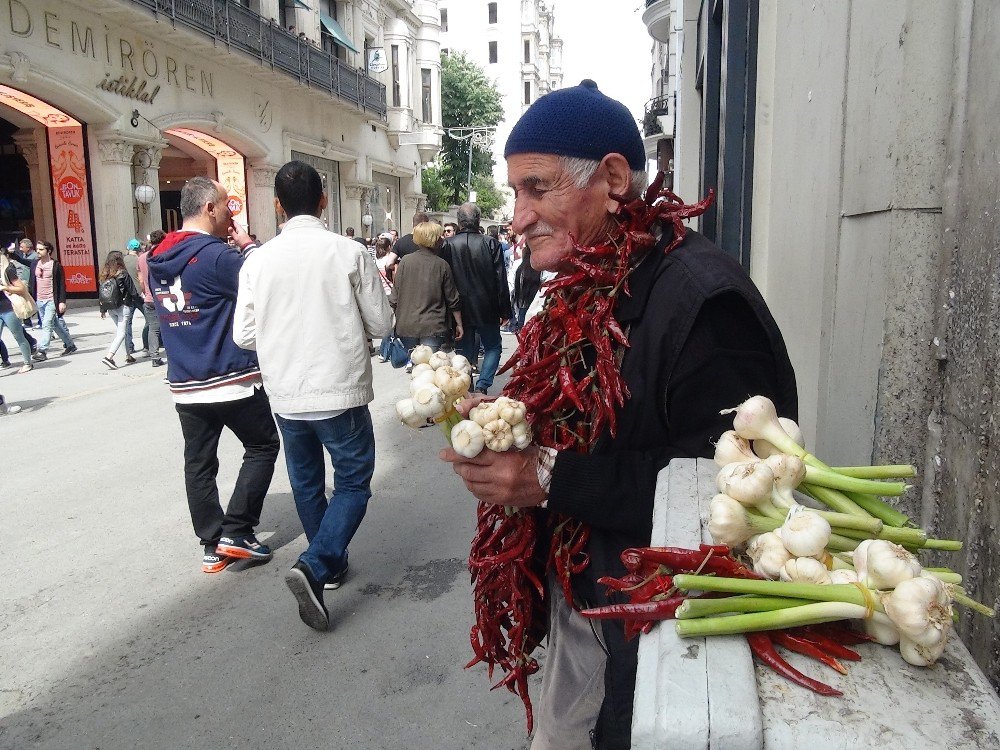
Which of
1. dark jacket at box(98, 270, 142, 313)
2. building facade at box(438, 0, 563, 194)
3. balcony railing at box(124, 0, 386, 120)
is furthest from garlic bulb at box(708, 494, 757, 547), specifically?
building facade at box(438, 0, 563, 194)

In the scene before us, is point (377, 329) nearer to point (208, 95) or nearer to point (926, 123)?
point (926, 123)

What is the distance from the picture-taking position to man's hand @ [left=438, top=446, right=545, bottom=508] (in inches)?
66.6

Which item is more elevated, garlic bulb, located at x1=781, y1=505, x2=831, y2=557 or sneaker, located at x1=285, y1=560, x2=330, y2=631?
garlic bulb, located at x1=781, y1=505, x2=831, y2=557

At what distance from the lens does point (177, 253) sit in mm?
4254

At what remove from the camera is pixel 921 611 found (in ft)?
2.94

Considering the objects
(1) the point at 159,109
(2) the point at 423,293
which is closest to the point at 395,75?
(1) the point at 159,109

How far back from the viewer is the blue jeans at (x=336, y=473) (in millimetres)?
3879

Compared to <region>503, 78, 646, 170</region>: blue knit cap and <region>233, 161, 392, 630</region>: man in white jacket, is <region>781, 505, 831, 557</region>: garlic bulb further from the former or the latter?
<region>233, 161, 392, 630</region>: man in white jacket

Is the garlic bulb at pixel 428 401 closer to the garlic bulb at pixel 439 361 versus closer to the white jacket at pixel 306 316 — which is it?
the garlic bulb at pixel 439 361

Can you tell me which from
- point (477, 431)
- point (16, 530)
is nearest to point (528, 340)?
point (477, 431)

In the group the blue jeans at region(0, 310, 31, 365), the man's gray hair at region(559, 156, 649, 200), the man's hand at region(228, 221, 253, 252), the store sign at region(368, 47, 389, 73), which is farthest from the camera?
the store sign at region(368, 47, 389, 73)

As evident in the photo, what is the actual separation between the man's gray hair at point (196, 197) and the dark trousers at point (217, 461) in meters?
1.08

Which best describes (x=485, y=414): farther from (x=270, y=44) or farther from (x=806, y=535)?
(x=270, y=44)

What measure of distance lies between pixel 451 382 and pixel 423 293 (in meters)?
6.08
